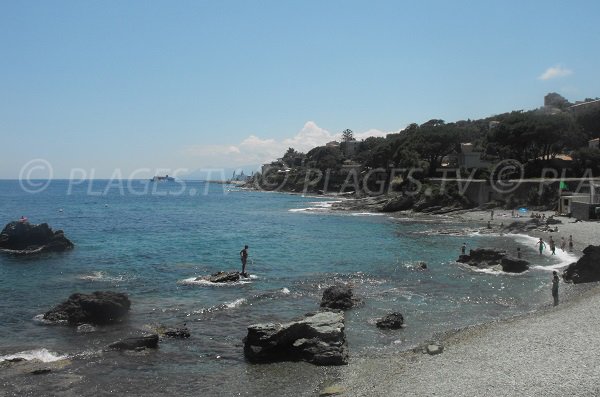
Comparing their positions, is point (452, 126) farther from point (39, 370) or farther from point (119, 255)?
point (39, 370)

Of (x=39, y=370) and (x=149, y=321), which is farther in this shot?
(x=149, y=321)

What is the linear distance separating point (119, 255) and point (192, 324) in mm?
22191

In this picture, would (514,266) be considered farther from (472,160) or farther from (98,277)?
(472,160)

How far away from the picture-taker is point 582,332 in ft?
51.0

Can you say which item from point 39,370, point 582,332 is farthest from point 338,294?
point 39,370

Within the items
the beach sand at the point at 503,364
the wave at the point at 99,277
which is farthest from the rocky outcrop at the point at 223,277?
the beach sand at the point at 503,364

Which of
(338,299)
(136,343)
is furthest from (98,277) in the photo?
(338,299)

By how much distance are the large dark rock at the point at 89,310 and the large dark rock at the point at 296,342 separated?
7.35m

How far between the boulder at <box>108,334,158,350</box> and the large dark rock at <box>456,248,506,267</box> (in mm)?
23754

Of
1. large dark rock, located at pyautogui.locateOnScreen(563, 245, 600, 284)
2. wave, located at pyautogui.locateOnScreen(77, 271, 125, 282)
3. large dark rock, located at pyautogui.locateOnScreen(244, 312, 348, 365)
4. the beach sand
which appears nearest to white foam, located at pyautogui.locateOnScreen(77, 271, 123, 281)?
wave, located at pyautogui.locateOnScreen(77, 271, 125, 282)

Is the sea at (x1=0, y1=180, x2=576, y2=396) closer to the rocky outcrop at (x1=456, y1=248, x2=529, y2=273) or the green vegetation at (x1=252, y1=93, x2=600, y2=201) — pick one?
the rocky outcrop at (x1=456, y1=248, x2=529, y2=273)

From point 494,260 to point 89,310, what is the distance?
2586 cm

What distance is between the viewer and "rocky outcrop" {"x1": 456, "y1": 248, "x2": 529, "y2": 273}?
31719 millimetres

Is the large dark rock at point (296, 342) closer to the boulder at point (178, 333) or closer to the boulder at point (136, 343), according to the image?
the boulder at point (178, 333)
